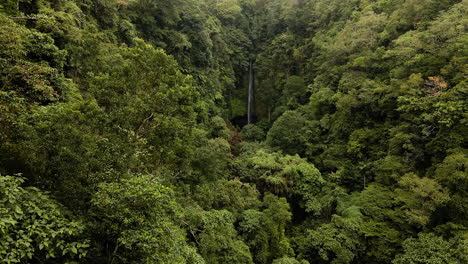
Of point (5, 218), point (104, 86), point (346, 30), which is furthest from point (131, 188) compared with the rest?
point (346, 30)

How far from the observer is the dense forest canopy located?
549 centimetres

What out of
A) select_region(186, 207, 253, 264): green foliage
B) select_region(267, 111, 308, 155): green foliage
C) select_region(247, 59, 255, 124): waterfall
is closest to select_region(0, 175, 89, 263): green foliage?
select_region(186, 207, 253, 264): green foliage

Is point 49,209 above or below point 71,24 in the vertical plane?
below

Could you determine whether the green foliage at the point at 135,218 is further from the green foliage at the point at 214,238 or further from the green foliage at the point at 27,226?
the green foliage at the point at 214,238

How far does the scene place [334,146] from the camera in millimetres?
21438

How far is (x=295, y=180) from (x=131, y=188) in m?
15.3

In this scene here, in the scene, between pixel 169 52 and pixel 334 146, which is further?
pixel 169 52

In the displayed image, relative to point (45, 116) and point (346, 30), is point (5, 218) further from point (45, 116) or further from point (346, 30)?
point (346, 30)

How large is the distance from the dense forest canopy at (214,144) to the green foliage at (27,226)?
32 millimetres

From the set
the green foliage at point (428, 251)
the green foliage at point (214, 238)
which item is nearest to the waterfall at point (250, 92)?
the green foliage at point (214, 238)

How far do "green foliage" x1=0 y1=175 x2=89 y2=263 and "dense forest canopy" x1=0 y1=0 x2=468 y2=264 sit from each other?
0.03 meters

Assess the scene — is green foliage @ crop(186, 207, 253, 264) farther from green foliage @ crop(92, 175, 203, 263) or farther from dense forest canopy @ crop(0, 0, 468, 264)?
green foliage @ crop(92, 175, 203, 263)

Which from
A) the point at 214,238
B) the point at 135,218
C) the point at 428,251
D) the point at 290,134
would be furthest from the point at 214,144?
the point at 428,251

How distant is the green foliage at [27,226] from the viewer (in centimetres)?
369
